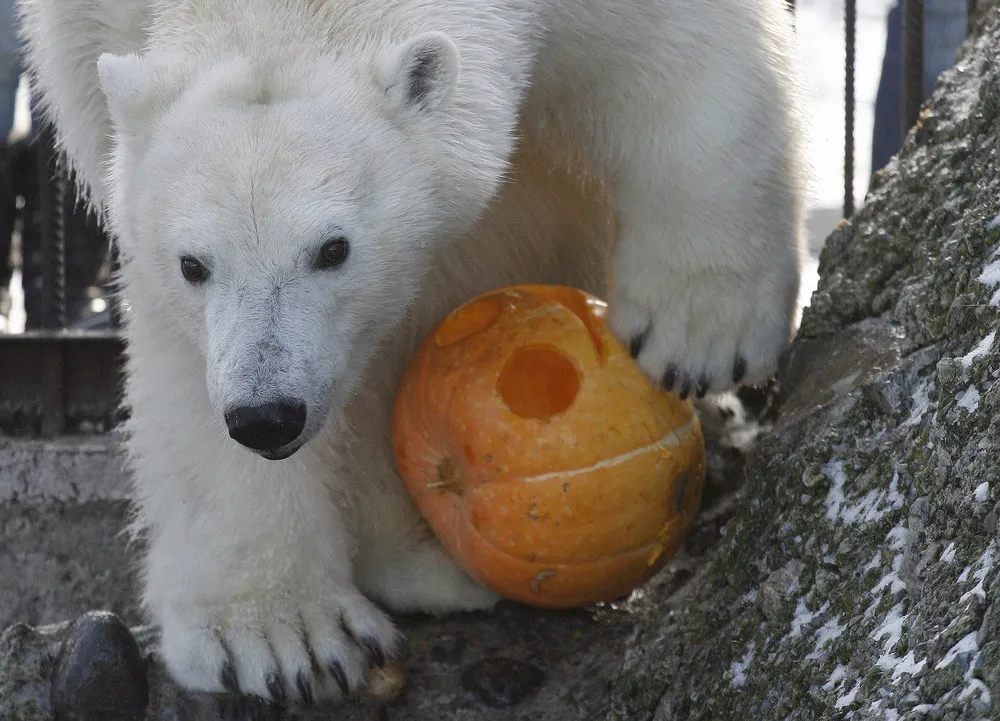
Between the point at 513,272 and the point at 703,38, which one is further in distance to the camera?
the point at 513,272

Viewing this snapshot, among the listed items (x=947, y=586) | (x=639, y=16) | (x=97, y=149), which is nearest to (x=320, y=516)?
(x=97, y=149)

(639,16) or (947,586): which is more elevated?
(639,16)

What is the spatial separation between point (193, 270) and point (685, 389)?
3.21ft

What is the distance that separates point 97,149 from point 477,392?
1.02 m

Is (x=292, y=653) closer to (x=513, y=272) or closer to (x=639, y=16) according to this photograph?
(x=513, y=272)

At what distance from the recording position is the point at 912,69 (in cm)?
358

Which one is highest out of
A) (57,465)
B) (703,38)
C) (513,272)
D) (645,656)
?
(703,38)

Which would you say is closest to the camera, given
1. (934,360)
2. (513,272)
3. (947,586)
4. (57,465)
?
(947,586)

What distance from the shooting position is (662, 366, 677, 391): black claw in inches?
102

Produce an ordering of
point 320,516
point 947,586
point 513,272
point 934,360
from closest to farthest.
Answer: point 947,586 → point 934,360 → point 320,516 → point 513,272

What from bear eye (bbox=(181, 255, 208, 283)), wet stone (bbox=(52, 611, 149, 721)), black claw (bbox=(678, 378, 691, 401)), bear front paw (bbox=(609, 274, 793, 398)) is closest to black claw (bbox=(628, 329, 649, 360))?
bear front paw (bbox=(609, 274, 793, 398))

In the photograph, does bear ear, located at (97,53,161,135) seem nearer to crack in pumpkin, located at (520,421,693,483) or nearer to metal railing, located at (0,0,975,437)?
crack in pumpkin, located at (520,421,693,483)

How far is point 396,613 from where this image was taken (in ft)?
9.32

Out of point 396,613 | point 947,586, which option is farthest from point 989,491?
point 396,613
